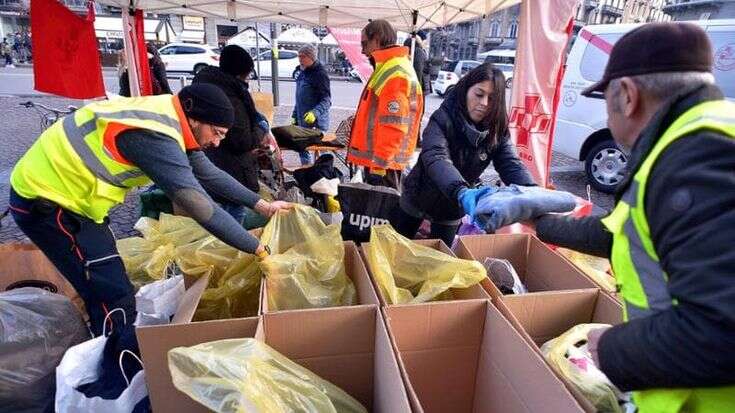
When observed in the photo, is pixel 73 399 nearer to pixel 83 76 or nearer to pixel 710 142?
pixel 710 142

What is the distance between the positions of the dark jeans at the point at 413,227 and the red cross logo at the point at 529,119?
145 centimetres

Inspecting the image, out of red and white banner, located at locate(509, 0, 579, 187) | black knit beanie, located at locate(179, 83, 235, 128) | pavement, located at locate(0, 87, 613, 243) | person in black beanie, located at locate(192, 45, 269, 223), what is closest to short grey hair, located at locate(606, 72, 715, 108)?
black knit beanie, located at locate(179, 83, 235, 128)

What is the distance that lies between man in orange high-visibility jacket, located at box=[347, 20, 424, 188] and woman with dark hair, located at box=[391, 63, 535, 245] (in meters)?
0.62

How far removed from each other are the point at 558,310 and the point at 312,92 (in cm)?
451

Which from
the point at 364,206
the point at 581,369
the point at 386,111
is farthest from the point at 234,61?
the point at 581,369

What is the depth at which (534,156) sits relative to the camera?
335 cm

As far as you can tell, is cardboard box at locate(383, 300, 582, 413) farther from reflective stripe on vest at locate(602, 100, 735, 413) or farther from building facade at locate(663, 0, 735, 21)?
building facade at locate(663, 0, 735, 21)

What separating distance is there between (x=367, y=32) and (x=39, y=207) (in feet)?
6.96

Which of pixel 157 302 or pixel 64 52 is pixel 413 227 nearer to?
pixel 157 302

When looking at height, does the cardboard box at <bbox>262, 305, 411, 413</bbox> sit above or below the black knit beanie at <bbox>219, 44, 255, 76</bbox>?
below

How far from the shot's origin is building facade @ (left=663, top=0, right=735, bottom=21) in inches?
602

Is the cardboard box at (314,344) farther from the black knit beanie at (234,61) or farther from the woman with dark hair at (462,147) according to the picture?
the black knit beanie at (234,61)

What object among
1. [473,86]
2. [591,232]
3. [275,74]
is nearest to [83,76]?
[473,86]

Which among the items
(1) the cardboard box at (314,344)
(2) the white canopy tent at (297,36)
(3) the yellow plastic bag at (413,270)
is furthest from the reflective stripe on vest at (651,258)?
(2) the white canopy tent at (297,36)
